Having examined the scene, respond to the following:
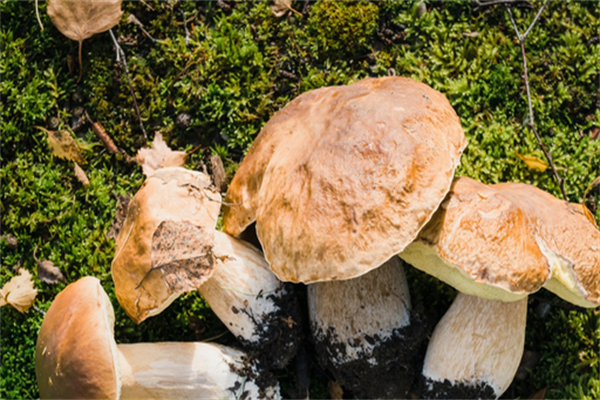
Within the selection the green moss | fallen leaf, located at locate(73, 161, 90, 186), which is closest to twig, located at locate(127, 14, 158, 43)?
fallen leaf, located at locate(73, 161, 90, 186)

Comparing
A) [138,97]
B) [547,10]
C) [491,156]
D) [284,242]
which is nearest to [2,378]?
[138,97]

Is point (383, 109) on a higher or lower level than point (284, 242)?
higher

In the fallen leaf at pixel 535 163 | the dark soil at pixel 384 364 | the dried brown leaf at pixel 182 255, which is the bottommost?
the dark soil at pixel 384 364

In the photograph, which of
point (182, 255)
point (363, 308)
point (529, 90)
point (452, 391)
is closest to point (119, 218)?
point (182, 255)

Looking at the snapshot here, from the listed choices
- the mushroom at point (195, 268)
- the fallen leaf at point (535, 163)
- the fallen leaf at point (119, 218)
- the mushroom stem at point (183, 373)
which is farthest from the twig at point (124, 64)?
the fallen leaf at point (535, 163)

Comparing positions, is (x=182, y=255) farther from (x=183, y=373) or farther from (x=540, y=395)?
(x=540, y=395)

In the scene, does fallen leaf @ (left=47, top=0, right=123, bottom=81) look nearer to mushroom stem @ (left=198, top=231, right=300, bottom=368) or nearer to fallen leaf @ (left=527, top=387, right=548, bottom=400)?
mushroom stem @ (left=198, top=231, right=300, bottom=368)

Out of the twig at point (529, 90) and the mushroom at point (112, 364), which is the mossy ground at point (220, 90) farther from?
the mushroom at point (112, 364)

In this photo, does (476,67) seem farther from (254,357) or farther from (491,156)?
(254,357)
